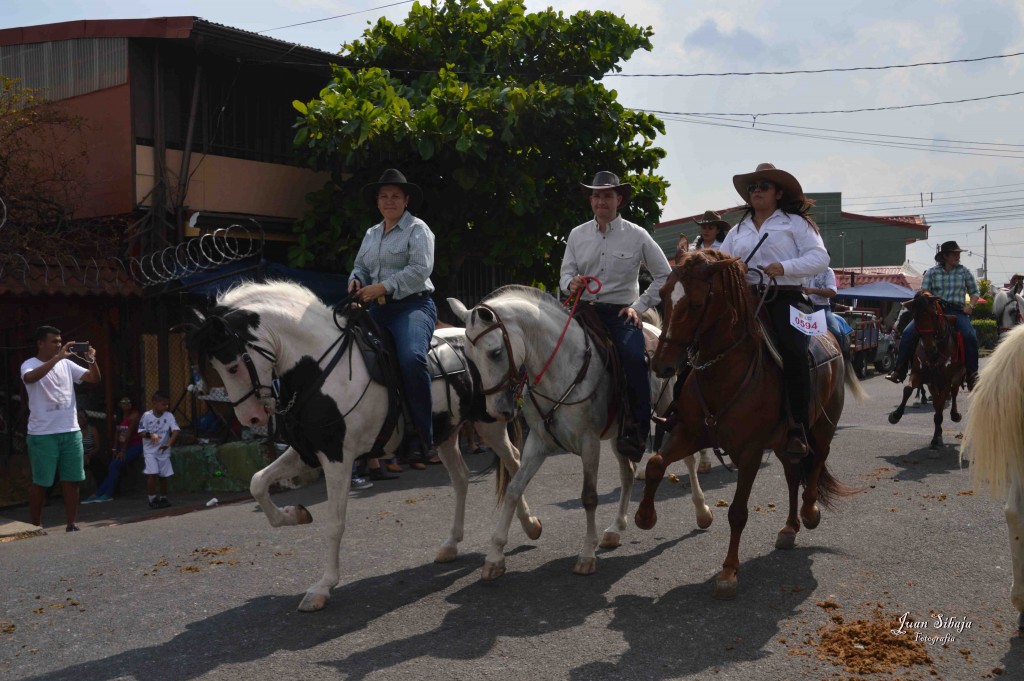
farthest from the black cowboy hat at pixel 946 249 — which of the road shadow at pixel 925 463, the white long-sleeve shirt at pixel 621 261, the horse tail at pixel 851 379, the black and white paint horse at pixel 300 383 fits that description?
the black and white paint horse at pixel 300 383

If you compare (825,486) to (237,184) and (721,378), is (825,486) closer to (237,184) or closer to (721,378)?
(721,378)

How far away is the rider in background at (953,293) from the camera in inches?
447

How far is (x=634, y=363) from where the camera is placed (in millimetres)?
6402

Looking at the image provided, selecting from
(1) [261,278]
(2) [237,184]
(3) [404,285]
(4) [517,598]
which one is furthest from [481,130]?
(4) [517,598]

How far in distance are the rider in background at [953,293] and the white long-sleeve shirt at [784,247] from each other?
6.21m

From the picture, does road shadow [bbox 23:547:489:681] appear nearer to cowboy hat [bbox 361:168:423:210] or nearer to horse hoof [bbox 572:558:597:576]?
horse hoof [bbox 572:558:597:576]

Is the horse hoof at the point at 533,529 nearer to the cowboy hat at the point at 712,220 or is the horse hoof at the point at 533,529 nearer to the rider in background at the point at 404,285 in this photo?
the rider in background at the point at 404,285

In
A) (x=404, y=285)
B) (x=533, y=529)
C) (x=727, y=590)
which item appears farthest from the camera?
(x=533, y=529)

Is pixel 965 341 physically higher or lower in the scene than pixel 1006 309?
lower

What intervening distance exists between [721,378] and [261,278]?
8.04 metres

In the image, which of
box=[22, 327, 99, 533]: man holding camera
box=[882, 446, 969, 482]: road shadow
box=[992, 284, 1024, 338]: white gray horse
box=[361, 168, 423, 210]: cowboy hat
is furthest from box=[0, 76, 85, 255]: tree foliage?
box=[992, 284, 1024, 338]: white gray horse

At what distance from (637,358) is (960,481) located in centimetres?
436

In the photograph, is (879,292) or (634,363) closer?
(634,363)

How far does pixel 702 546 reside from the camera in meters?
6.64
